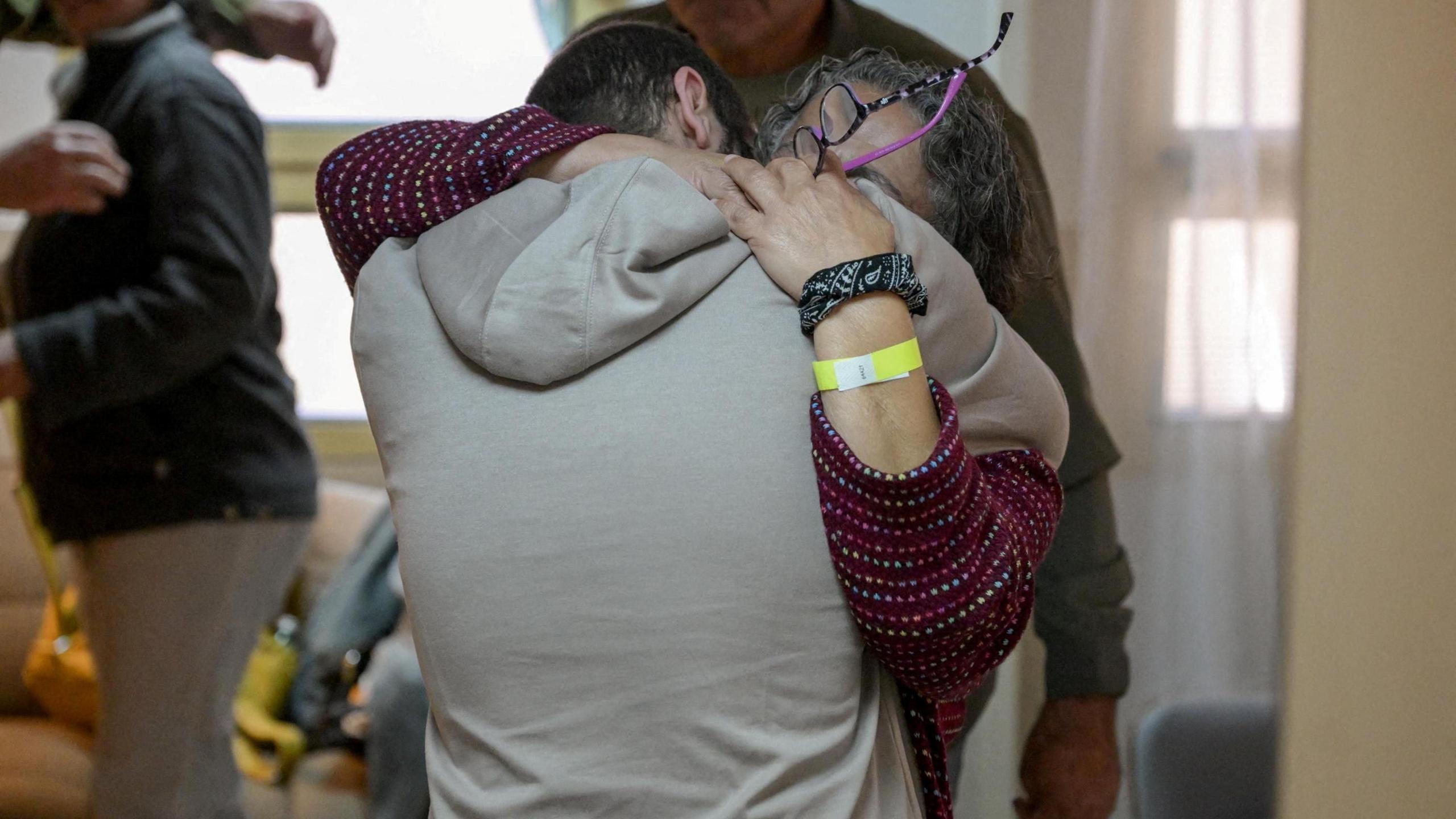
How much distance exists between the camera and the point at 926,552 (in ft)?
2.10

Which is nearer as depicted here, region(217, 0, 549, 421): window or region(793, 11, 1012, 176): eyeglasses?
region(793, 11, 1012, 176): eyeglasses

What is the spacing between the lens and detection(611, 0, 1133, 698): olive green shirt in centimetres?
142

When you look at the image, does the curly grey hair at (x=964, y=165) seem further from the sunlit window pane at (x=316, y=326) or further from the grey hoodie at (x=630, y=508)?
the sunlit window pane at (x=316, y=326)

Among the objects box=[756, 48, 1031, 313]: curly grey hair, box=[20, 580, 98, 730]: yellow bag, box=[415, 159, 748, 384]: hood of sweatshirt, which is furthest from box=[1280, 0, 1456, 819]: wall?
box=[20, 580, 98, 730]: yellow bag

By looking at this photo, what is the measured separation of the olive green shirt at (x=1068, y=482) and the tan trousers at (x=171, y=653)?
0.84 metres

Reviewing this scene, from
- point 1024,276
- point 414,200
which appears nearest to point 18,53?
point 414,200

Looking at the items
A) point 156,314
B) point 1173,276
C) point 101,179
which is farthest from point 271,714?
point 1173,276

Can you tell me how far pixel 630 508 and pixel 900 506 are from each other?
149mm

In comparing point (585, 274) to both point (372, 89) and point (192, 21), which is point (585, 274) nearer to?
point (192, 21)

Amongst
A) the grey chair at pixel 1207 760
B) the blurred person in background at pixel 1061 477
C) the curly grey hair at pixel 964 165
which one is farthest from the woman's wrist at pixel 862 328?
the grey chair at pixel 1207 760

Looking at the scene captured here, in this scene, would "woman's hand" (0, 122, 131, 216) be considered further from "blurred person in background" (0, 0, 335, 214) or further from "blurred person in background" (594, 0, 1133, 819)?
"blurred person in background" (594, 0, 1133, 819)

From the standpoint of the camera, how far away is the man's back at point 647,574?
2.18 feet

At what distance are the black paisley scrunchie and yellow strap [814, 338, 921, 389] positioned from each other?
0.03 m

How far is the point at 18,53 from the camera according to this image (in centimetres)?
159
